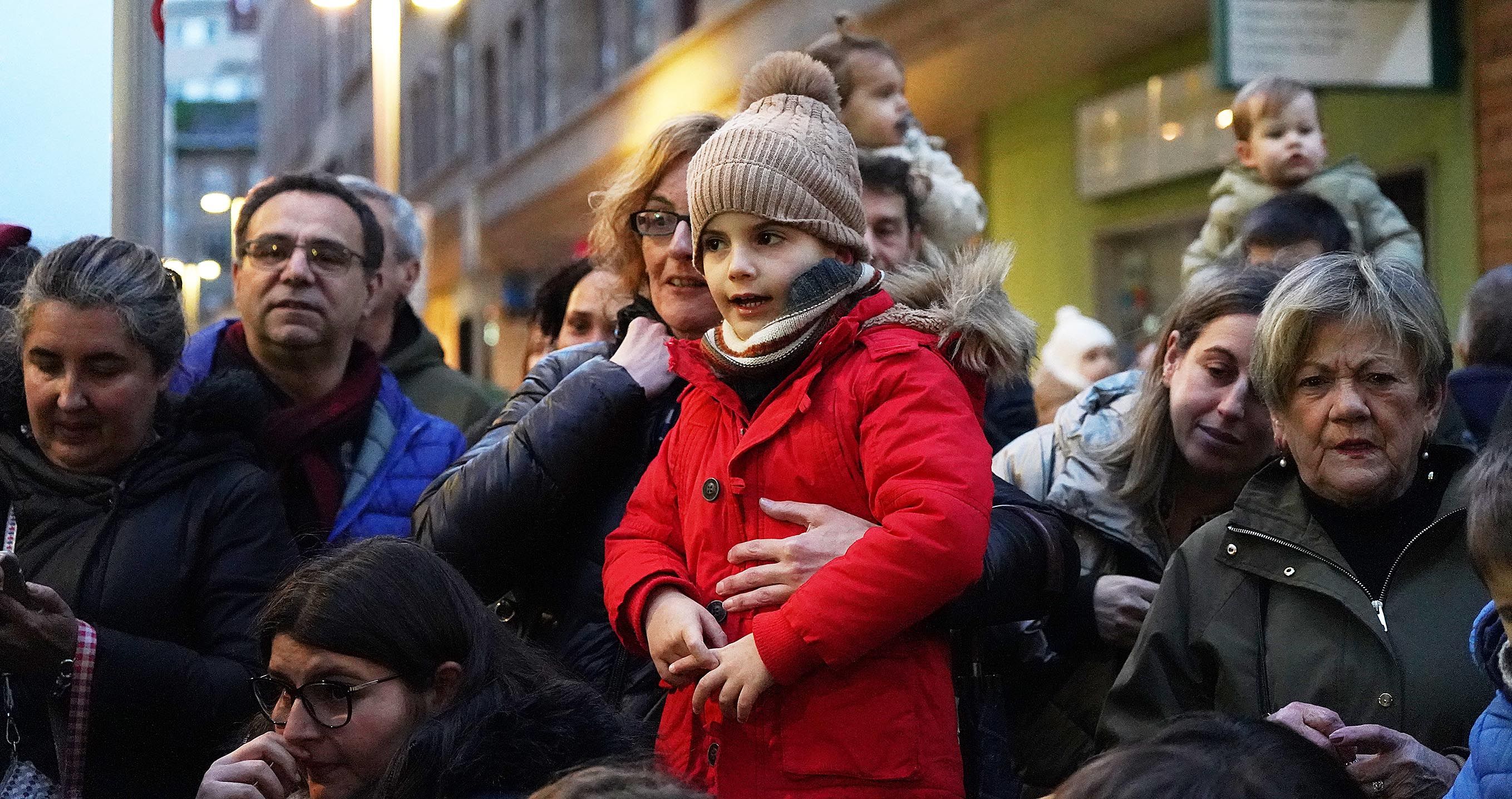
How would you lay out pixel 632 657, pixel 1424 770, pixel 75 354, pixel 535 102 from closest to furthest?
pixel 1424 770
pixel 632 657
pixel 75 354
pixel 535 102

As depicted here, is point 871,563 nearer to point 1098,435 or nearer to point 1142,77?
point 1098,435

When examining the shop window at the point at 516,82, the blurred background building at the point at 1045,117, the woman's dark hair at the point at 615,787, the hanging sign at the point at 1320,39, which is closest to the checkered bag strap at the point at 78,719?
the woman's dark hair at the point at 615,787

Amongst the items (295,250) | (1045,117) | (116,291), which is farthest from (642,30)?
(116,291)

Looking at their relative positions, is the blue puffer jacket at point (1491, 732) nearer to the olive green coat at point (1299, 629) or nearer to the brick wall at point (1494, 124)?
the olive green coat at point (1299, 629)

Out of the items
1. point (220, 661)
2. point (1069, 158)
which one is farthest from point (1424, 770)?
point (1069, 158)

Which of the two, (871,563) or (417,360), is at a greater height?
(417,360)

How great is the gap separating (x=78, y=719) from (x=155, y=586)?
0.30 meters

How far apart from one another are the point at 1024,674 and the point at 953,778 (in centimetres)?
76

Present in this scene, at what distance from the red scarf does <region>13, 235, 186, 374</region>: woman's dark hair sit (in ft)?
1.33

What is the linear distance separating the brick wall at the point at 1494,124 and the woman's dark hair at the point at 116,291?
22.8ft

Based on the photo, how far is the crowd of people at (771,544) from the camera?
278cm

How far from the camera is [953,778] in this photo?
2.88 metres

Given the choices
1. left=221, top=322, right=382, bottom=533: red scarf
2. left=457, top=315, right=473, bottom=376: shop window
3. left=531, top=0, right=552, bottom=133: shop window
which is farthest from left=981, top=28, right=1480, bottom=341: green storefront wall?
A: left=531, top=0, right=552, bottom=133: shop window

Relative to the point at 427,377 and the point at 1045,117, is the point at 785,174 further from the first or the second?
the point at 1045,117
